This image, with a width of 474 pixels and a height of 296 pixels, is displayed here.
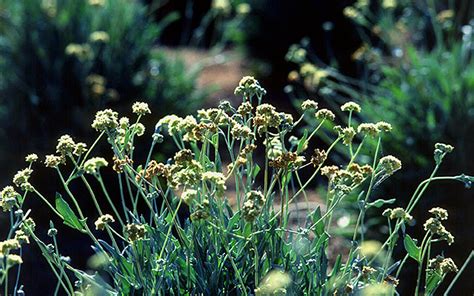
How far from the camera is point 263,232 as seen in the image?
2.29 meters

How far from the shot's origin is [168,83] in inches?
214

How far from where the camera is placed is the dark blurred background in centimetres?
416

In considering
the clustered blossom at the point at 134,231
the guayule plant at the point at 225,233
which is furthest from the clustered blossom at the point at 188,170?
the clustered blossom at the point at 134,231

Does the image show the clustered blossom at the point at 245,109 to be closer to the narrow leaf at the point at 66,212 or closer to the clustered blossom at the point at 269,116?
the clustered blossom at the point at 269,116

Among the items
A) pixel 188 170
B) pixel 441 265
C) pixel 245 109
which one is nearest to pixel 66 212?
pixel 188 170

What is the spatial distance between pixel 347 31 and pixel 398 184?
3.06 m

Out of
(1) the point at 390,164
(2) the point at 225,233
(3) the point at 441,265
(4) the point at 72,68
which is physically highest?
(1) the point at 390,164

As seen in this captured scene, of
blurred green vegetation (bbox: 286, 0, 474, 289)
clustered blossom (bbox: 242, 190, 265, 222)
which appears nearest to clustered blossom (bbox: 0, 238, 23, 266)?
clustered blossom (bbox: 242, 190, 265, 222)

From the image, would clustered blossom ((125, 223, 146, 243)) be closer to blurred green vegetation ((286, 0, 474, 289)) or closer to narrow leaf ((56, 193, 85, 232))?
narrow leaf ((56, 193, 85, 232))

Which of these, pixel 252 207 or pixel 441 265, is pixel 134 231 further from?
pixel 441 265

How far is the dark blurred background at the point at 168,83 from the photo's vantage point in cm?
416

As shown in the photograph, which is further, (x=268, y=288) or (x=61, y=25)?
(x=61, y=25)

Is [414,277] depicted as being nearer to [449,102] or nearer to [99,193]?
[449,102]

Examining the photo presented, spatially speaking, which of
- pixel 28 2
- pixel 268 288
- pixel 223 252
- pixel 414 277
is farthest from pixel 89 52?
pixel 268 288
